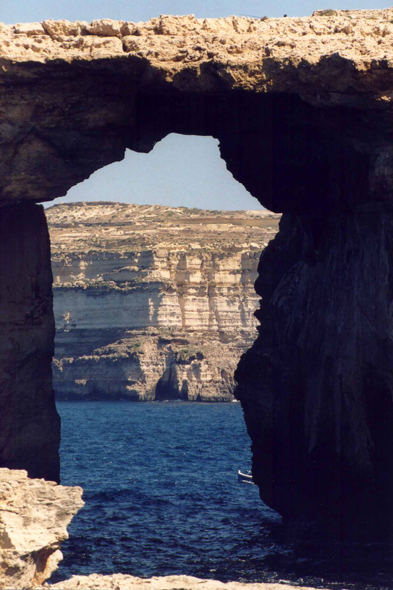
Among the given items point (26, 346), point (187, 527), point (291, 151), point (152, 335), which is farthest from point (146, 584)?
point (152, 335)

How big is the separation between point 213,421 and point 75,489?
5601 cm

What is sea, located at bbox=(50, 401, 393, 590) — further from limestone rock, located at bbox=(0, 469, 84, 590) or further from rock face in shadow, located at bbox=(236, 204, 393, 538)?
limestone rock, located at bbox=(0, 469, 84, 590)

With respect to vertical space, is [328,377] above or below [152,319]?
above

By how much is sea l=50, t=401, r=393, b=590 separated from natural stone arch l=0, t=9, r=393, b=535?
1.69 meters

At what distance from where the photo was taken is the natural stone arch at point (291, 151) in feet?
61.4

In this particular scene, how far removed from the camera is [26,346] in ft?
71.5

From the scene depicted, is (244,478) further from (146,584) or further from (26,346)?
(146,584)

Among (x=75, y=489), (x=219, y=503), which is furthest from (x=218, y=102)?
(x=219, y=503)

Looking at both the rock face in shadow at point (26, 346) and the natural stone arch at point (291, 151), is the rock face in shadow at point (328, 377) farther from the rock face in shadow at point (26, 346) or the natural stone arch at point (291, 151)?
the rock face in shadow at point (26, 346)

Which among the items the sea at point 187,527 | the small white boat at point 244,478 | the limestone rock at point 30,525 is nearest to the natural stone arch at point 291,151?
the sea at point 187,527

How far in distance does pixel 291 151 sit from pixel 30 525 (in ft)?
40.4

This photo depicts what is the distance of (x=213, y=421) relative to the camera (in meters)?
72.1

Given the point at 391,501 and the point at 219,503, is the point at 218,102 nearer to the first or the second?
the point at 391,501

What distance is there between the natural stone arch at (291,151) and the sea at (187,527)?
1.69 metres
